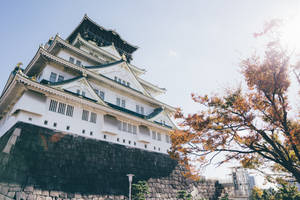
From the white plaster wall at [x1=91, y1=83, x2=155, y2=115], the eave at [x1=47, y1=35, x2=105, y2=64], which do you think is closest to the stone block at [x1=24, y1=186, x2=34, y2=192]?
the white plaster wall at [x1=91, y1=83, x2=155, y2=115]

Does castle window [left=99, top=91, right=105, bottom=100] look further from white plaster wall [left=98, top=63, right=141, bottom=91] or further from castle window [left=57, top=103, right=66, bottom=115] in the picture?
castle window [left=57, top=103, right=66, bottom=115]

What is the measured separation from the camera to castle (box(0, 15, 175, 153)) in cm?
1298

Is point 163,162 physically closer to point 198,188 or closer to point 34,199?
point 198,188

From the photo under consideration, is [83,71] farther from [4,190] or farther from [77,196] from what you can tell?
[4,190]

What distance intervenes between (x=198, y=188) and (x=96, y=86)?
1588 cm

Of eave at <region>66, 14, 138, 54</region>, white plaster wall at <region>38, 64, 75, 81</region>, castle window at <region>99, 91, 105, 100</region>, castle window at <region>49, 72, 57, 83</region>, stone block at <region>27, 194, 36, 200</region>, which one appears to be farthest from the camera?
eave at <region>66, 14, 138, 54</region>

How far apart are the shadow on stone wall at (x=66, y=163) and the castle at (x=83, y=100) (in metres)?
0.82

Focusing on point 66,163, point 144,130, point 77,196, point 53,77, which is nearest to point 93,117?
point 66,163

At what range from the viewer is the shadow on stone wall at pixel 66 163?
10547 mm

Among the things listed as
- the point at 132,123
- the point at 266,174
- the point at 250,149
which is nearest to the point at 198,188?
the point at 132,123

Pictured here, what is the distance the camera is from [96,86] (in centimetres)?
1853

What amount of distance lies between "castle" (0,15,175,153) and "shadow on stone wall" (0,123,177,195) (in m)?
0.82

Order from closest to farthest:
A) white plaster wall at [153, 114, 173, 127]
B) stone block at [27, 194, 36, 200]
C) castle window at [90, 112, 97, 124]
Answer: stone block at [27, 194, 36, 200] → castle window at [90, 112, 97, 124] → white plaster wall at [153, 114, 173, 127]

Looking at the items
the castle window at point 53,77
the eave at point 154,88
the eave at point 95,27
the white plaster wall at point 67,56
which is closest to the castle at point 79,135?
the white plaster wall at point 67,56
